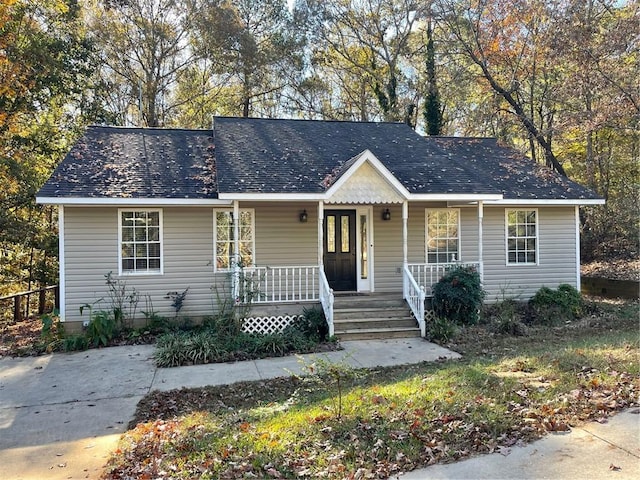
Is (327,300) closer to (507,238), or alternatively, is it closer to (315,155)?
(315,155)

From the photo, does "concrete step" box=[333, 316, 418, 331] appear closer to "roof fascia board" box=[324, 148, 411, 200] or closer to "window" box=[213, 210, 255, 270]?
"roof fascia board" box=[324, 148, 411, 200]

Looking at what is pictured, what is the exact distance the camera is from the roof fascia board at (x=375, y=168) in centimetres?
995

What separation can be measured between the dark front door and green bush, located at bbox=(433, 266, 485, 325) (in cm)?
245

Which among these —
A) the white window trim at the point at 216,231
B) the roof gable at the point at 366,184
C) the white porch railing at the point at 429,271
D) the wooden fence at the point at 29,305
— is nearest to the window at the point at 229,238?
the white window trim at the point at 216,231

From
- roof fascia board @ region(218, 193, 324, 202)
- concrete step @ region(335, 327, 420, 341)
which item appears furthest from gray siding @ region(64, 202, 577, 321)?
concrete step @ region(335, 327, 420, 341)

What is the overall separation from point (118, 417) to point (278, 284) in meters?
5.82

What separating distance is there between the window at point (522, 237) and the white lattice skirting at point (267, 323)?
21.7ft

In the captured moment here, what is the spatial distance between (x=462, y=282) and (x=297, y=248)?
406 centimetres

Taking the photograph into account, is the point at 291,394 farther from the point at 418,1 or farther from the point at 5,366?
the point at 418,1

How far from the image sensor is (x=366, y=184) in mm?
10250

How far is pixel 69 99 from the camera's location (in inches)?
719

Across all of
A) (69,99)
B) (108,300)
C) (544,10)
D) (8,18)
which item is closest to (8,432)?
(108,300)

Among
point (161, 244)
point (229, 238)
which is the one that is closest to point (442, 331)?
point (229, 238)

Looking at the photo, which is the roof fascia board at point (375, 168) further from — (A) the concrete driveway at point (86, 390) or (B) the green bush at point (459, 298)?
(A) the concrete driveway at point (86, 390)
